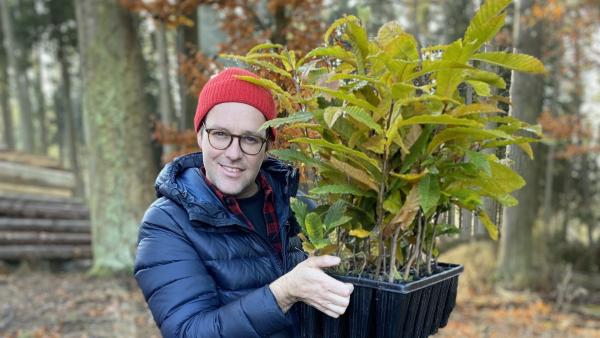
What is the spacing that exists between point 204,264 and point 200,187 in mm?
260

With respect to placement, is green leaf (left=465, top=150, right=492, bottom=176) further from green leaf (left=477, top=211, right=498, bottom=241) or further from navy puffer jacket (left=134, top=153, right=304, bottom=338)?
navy puffer jacket (left=134, top=153, right=304, bottom=338)

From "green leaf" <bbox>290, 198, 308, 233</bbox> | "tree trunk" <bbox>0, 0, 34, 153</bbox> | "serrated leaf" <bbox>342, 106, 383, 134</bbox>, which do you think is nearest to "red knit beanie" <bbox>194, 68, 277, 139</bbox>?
"green leaf" <bbox>290, 198, 308, 233</bbox>

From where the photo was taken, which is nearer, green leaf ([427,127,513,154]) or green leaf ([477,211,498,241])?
green leaf ([427,127,513,154])

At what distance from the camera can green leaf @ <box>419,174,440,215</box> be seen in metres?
1.34

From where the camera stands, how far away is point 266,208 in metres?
2.01

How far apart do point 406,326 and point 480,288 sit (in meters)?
8.77

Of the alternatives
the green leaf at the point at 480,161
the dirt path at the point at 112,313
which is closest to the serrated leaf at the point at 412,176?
the green leaf at the point at 480,161

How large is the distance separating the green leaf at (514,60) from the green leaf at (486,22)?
0.05 m

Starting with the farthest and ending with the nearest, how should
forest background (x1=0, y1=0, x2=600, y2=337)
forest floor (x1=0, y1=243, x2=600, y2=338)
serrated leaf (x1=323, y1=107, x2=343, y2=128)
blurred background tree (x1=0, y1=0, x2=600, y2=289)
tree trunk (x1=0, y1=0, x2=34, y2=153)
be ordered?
tree trunk (x1=0, y1=0, x2=34, y2=153)
forest floor (x1=0, y1=243, x2=600, y2=338)
forest background (x1=0, y1=0, x2=600, y2=337)
blurred background tree (x1=0, y1=0, x2=600, y2=289)
serrated leaf (x1=323, y1=107, x2=343, y2=128)

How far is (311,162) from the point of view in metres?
1.52

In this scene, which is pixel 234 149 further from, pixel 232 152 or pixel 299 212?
pixel 299 212

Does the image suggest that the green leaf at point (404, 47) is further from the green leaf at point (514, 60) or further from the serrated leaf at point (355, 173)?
the serrated leaf at point (355, 173)

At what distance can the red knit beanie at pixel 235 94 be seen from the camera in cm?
175

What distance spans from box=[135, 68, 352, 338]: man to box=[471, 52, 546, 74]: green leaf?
71 centimetres
